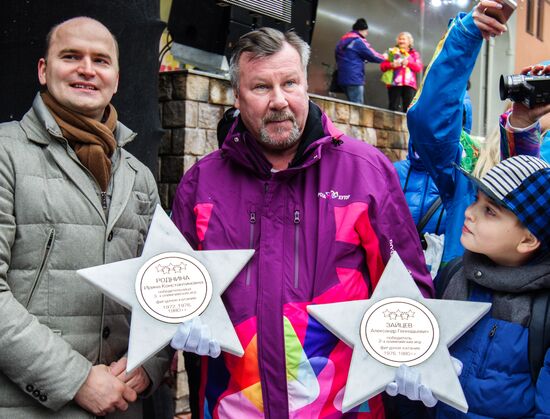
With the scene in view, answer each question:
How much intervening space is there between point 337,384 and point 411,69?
27.1 feet

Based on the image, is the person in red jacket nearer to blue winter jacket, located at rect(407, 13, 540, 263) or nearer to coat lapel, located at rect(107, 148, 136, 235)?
blue winter jacket, located at rect(407, 13, 540, 263)

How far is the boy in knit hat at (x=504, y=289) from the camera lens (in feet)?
5.72

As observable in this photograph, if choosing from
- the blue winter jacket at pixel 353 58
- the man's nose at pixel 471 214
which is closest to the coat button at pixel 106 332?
the man's nose at pixel 471 214

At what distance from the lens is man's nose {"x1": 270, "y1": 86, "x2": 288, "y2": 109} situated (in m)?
2.01

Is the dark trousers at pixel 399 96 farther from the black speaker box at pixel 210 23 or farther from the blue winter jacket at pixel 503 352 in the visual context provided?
the blue winter jacket at pixel 503 352

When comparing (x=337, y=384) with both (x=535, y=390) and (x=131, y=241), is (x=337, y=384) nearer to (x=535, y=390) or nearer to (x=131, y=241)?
(x=535, y=390)

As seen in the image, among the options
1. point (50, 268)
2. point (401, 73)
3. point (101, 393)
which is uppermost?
point (401, 73)

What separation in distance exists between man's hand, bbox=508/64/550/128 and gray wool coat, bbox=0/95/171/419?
1254mm

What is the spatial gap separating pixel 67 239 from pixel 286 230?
636 millimetres

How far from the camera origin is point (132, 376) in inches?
77.7

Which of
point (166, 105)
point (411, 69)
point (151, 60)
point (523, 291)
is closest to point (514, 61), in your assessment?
point (411, 69)

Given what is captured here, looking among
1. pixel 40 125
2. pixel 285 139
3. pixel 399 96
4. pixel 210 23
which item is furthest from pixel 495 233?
pixel 399 96

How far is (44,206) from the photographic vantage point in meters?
1.87

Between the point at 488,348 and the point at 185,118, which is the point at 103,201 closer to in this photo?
the point at 488,348
